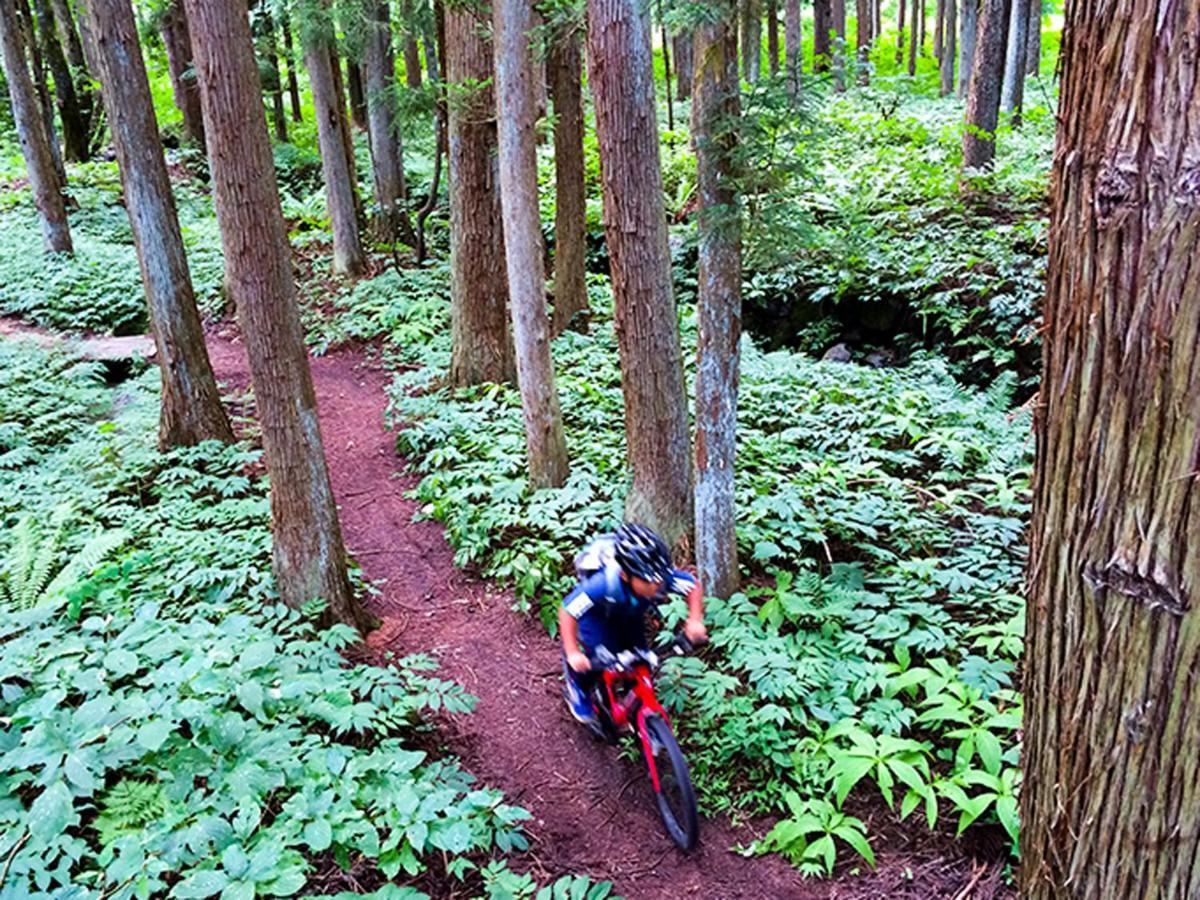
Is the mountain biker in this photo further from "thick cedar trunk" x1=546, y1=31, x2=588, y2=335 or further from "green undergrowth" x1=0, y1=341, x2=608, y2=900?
"thick cedar trunk" x1=546, y1=31, x2=588, y2=335

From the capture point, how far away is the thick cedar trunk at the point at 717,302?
4.77 meters

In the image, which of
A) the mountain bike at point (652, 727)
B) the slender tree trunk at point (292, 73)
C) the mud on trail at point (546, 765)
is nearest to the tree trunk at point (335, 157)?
the slender tree trunk at point (292, 73)

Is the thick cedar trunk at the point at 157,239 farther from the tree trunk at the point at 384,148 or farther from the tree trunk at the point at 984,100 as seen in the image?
the tree trunk at the point at 984,100

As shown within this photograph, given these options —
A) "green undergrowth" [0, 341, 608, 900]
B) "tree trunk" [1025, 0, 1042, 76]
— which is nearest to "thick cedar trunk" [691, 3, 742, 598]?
"green undergrowth" [0, 341, 608, 900]

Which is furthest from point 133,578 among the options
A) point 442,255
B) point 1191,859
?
point 442,255

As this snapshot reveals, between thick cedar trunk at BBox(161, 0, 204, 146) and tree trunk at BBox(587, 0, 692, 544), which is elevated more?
thick cedar trunk at BBox(161, 0, 204, 146)

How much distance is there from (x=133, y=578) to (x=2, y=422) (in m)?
5.45

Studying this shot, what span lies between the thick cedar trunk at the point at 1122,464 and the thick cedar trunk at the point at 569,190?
8.77 metres

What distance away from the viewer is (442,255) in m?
16.0

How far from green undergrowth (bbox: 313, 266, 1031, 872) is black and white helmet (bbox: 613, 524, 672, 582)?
115 cm

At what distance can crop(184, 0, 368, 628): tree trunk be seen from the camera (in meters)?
4.65

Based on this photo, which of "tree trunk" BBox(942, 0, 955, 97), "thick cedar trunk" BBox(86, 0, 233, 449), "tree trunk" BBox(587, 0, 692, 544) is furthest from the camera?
"tree trunk" BBox(942, 0, 955, 97)

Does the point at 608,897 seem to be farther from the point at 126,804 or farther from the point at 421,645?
the point at 421,645

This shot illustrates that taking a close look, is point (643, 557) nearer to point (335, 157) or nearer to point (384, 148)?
point (335, 157)
